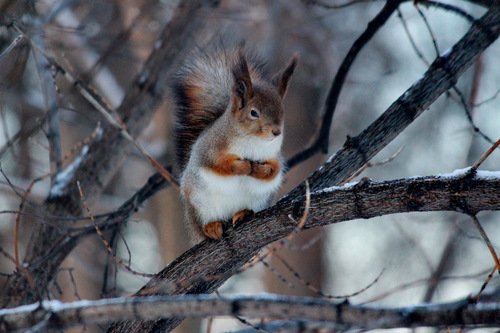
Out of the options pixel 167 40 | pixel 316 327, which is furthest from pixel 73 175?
pixel 316 327

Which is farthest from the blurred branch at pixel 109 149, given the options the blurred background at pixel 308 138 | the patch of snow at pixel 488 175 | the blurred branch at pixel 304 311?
the patch of snow at pixel 488 175

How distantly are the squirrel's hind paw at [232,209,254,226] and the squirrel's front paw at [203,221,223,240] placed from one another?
6 cm

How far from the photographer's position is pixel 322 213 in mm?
1797

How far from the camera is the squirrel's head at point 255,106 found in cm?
212

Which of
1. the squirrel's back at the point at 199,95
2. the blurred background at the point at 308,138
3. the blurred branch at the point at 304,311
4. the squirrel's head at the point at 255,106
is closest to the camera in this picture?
the blurred branch at the point at 304,311

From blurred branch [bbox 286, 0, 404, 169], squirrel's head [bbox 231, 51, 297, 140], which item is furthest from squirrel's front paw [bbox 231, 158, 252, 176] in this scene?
blurred branch [bbox 286, 0, 404, 169]

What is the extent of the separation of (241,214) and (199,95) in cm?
63

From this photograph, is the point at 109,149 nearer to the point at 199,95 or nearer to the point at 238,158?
the point at 199,95

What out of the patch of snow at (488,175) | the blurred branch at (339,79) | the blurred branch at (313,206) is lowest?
the patch of snow at (488,175)

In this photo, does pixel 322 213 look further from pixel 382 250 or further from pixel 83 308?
pixel 382 250

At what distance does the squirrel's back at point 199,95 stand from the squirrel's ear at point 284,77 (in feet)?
0.50

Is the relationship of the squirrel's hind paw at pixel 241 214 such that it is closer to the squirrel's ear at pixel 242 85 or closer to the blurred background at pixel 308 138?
the squirrel's ear at pixel 242 85

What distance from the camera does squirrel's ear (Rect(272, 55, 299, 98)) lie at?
7.75 ft

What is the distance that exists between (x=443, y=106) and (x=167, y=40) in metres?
3.92
